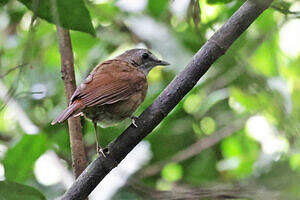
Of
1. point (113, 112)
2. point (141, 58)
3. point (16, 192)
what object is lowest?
point (16, 192)

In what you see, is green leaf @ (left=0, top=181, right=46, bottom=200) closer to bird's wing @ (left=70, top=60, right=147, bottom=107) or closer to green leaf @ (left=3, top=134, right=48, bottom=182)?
green leaf @ (left=3, top=134, right=48, bottom=182)

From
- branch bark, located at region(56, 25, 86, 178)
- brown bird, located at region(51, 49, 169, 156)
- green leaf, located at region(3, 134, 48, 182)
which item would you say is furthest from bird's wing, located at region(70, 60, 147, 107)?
green leaf, located at region(3, 134, 48, 182)

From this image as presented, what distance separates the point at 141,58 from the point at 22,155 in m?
1.67

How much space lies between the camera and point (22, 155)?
321cm

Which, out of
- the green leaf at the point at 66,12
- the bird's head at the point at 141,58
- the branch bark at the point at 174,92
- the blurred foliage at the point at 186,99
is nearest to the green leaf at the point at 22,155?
the blurred foliage at the point at 186,99

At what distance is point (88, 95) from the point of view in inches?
132

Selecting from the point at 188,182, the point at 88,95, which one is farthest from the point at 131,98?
the point at 188,182

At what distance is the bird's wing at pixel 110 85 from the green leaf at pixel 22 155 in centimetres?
37

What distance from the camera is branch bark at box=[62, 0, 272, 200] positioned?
2.32 metres

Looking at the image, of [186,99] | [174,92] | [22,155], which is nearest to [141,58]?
[186,99]

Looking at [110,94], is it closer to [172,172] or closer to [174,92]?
[174,92]

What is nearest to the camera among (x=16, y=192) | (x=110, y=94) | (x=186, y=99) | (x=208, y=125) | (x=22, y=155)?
(x=16, y=192)

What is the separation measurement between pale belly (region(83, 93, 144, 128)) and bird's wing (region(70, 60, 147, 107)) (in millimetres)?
56

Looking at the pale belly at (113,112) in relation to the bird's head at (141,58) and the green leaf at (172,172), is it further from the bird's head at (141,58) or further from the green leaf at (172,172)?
the green leaf at (172,172)
